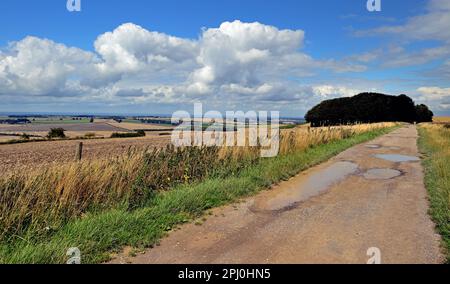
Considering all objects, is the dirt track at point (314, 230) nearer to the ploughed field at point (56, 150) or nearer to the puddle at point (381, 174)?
the puddle at point (381, 174)

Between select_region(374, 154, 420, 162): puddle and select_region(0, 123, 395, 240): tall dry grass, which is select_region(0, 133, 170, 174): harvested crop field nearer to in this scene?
select_region(0, 123, 395, 240): tall dry grass

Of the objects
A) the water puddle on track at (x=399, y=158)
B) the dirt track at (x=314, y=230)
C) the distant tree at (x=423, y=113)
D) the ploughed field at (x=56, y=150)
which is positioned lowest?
the ploughed field at (x=56, y=150)

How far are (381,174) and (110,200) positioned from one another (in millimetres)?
8978

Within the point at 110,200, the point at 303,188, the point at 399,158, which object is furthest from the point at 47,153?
the point at 399,158

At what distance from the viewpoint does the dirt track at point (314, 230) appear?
4.71 meters

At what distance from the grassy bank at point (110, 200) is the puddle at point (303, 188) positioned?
609mm

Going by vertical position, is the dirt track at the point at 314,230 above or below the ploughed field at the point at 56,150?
above

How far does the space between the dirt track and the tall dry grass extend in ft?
5.70

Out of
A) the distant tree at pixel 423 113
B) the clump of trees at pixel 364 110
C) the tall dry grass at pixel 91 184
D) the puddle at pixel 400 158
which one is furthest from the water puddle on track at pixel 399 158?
the distant tree at pixel 423 113

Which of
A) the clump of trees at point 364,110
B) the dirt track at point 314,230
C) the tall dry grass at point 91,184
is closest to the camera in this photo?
the dirt track at point 314,230
